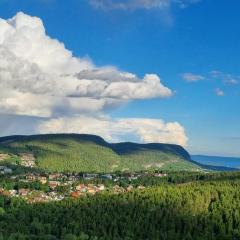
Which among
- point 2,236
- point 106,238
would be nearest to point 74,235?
point 106,238

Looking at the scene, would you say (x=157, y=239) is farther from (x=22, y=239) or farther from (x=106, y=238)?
(x=22, y=239)

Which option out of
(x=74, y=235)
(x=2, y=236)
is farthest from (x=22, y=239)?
(x=74, y=235)

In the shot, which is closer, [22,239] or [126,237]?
[22,239]

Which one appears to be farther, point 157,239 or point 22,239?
point 157,239

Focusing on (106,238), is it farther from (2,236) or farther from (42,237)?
(2,236)

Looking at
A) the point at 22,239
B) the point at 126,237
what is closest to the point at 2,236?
the point at 22,239

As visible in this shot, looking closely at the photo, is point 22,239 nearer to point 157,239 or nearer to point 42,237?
point 42,237

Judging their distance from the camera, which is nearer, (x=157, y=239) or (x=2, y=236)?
(x=2, y=236)
